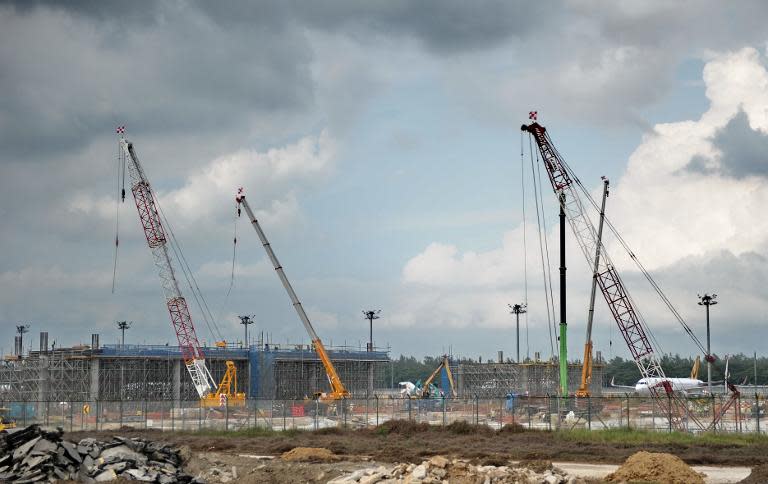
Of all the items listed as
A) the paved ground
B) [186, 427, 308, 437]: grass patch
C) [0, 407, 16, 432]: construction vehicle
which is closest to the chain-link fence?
[0, 407, 16, 432]: construction vehicle

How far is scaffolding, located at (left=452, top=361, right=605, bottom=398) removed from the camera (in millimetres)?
130375

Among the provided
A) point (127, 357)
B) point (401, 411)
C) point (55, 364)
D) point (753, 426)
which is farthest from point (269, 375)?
point (753, 426)

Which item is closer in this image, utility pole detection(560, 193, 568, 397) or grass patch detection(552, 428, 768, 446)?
grass patch detection(552, 428, 768, 446)

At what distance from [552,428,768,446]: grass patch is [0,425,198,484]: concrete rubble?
80.8ft

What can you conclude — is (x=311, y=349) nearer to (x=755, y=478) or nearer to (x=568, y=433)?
(x=568, y=433)

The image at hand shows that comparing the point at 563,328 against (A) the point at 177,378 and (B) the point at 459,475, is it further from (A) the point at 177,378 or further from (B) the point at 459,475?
(A) the point at 177,378

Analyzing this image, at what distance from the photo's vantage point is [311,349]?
5335 inches

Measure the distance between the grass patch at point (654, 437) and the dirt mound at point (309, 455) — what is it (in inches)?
592

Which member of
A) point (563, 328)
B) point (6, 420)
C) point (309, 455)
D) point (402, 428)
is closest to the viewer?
point (309, 455)

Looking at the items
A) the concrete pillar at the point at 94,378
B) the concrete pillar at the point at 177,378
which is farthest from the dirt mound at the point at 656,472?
the concrete pillar at the point at 177,378

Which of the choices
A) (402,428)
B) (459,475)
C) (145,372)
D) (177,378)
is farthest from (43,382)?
(459,475)

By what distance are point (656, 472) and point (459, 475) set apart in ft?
24.2

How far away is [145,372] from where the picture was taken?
118 m

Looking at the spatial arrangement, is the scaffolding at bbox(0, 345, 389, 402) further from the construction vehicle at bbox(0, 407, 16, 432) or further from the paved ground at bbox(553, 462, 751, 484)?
the paved ground at bbox(553, 462, 751, 484)
